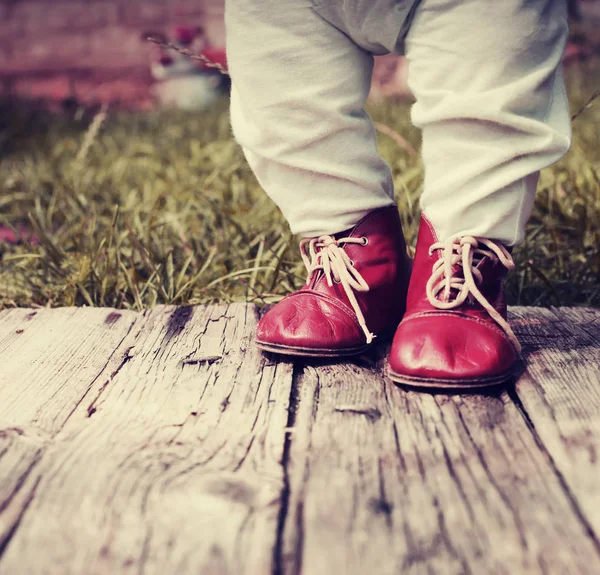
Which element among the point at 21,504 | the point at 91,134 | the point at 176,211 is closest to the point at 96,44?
the point at 91,134

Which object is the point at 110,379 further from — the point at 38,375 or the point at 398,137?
the point at 398,137

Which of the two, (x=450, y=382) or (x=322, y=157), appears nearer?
(x=450, y=382)

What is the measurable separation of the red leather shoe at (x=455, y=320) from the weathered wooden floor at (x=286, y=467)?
3 centimetres

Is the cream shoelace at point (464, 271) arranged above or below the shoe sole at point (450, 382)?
above

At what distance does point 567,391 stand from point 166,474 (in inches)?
19.1

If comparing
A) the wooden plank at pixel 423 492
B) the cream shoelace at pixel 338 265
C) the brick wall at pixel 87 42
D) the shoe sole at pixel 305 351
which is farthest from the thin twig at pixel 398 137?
the brick wall at pixel 87 42

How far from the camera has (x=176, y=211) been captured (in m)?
1.88

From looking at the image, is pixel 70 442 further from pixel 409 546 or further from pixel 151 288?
pixel 151 288

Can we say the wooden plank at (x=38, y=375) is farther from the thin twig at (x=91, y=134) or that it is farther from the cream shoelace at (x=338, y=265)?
the thin twig at (x=91, y=134)

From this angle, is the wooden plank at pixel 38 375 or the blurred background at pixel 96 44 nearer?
Answer: the wooden plank at pixel 38 375

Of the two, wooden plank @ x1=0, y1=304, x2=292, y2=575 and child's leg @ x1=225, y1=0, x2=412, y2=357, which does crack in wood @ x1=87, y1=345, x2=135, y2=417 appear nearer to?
wooden plank @ x1=0, y1=304, x2=292, y2=575

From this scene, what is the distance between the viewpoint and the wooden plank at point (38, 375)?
0.71 meters

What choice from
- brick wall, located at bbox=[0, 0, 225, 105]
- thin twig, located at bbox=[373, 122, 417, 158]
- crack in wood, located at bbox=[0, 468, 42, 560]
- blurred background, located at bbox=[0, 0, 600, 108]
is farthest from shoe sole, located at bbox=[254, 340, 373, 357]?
brick wall, located at bbox=[0, 0, 225, 105]

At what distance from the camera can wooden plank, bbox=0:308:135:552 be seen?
714mm
